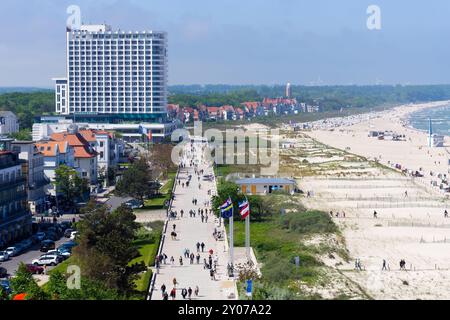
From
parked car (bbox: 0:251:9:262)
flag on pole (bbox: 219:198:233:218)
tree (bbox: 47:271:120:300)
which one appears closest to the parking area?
parked car (bbox: 0:251:9:262)

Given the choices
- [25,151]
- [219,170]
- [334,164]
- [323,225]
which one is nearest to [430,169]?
[334,164]

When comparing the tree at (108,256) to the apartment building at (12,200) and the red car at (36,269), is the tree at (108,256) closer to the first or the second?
the red car at (36,269)

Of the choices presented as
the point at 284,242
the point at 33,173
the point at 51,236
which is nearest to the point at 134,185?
the point at 33,173

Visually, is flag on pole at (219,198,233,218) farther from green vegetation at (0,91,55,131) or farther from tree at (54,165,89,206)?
green vegetation at (0,91,55,131)

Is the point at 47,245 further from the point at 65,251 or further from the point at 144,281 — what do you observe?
the point at 144,281
